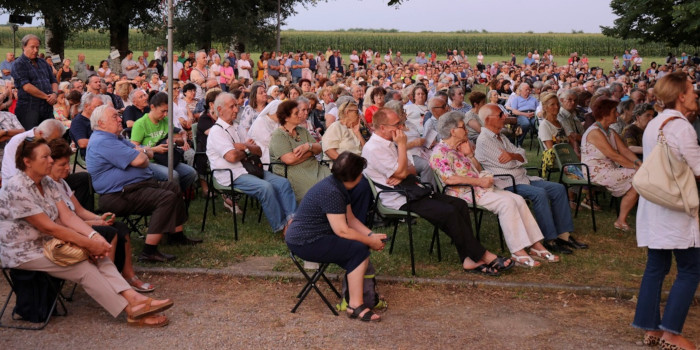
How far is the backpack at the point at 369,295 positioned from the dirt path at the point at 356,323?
114 mm

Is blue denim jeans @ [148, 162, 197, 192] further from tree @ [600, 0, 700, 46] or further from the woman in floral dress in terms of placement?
tree @ [600, 0, 700, 46]

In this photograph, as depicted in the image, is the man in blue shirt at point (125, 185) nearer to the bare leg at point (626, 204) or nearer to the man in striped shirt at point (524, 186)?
the man in striped shirt at point (524, 186)

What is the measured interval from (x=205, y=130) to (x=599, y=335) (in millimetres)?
5672

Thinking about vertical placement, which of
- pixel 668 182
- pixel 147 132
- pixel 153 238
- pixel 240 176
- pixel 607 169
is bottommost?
pixel 153 238

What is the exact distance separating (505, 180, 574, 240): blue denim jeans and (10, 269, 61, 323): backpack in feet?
14.2

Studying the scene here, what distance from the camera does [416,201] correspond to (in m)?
6.90

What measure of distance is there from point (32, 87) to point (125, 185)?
3371 mm

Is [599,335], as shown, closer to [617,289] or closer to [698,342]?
[698,342]

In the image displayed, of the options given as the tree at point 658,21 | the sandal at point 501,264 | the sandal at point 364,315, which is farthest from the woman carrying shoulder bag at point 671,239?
the tree at point 658,21

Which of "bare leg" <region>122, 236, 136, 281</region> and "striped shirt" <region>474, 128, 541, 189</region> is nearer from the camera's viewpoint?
"bare leg" <region>122, 236, 136, 281</region>

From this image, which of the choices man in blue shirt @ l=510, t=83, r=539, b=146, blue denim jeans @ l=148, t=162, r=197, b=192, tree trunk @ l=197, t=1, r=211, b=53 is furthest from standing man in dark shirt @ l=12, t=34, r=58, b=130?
tree trunk @ l=197, t=1, r=211, b=53

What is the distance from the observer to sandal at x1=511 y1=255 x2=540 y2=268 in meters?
6.86

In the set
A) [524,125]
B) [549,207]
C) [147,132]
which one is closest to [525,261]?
[549,207]

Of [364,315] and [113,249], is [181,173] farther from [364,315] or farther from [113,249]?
[364,315]
